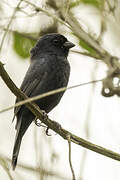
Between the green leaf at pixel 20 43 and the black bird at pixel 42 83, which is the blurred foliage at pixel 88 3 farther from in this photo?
the black bird at pixel 42 83

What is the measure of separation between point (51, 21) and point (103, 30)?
0.51m

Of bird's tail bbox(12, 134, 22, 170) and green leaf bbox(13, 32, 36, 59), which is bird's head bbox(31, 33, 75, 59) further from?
bird's tail bbox(12, 134, 22, 170)

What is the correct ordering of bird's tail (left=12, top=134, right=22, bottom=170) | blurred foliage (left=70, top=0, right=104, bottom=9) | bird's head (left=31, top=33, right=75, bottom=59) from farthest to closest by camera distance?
bird's head (left=31, top=33, right=75, bottom=59), bird's tail (left=12, top=134, right=22, bottom=170), blurred foliage (left=70, top=0, right=104, bottom=9)

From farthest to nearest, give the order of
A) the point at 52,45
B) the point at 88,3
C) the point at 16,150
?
the point at 52,45 < the point at 16,150 < the point at 88,3

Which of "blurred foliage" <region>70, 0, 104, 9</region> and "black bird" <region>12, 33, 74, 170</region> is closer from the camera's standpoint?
"blurred foliage" <region>70, 0, 104, 9</region>

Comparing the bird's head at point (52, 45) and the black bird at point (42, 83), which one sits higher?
the bird's head at point (52, 45)

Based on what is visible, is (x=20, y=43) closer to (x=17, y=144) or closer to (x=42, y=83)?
(x=42, y=83)

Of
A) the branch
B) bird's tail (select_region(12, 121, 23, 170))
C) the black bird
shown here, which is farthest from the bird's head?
the branch

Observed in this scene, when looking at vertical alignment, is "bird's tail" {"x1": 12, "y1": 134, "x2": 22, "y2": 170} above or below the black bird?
below

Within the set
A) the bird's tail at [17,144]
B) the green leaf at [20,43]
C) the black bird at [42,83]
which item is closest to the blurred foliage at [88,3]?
the green leaf at [20,43]

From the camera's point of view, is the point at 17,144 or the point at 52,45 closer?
the point at 17,144

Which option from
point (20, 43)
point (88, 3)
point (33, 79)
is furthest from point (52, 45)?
point (88, 3)

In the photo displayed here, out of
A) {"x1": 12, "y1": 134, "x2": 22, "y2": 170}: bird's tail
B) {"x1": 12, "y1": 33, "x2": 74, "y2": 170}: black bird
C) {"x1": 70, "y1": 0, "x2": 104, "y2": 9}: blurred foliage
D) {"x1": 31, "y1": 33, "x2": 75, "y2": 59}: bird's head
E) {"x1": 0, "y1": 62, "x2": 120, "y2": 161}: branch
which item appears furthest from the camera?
{"x1": 31, "y1": 33, "x2": 75, "y2": 59}: bird's head

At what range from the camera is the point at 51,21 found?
356 cm
